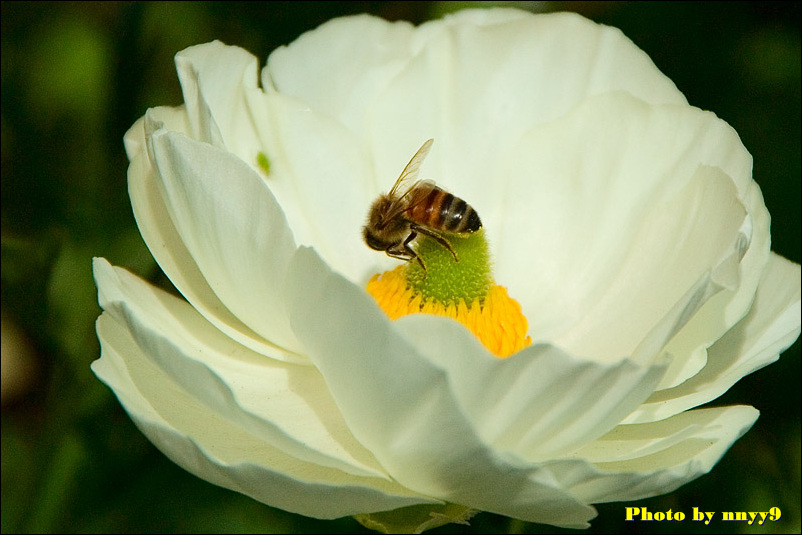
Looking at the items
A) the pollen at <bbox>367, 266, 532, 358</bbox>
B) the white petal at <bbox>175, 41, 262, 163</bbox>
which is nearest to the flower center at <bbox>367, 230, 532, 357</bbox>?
the pollen at <bbox>367, 266, 532, 358</bbox>

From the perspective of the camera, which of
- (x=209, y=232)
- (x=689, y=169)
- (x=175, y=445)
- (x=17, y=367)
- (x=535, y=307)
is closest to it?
(x=175, y=445)

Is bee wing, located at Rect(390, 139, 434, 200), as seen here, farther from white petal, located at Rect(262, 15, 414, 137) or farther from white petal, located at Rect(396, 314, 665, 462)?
white petal, located at Rect(396, 314, 665, 462)

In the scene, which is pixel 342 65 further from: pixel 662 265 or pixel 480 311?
pixel 662 265

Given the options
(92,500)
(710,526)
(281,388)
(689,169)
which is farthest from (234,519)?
(689,169)

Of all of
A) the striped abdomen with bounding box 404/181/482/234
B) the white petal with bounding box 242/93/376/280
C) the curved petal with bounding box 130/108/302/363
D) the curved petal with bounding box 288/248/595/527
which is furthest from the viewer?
the white petal with bounding box 242/93/376/280

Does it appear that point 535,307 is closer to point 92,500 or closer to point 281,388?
point 281,388

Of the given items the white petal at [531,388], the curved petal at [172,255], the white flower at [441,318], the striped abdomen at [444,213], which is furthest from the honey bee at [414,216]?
the white petal at [531,388]
